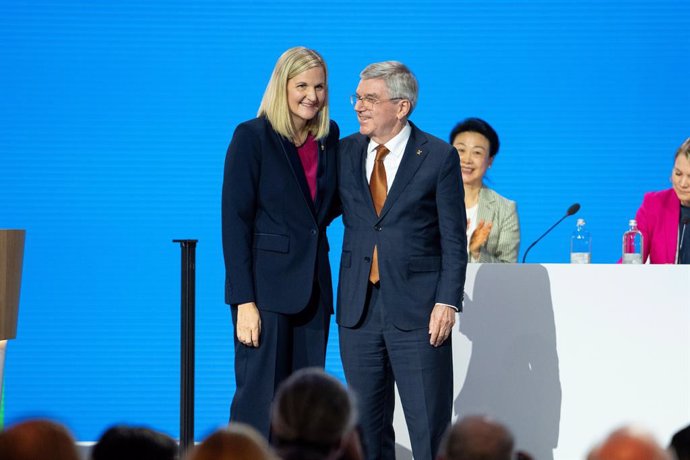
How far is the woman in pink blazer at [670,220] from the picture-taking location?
407 cm

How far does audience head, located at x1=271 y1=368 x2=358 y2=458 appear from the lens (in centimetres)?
156

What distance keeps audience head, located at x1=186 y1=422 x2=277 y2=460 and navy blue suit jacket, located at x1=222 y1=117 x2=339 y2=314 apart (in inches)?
62.3

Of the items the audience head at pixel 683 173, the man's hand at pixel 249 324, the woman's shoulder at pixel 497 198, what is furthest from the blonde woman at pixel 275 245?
the audience head at pixel 683 173

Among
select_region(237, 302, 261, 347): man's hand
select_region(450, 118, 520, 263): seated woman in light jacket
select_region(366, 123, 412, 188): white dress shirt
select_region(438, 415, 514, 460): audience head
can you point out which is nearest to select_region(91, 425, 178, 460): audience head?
select_region(438, 415, 514, 460): audience head

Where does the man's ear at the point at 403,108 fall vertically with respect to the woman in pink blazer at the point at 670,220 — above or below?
above

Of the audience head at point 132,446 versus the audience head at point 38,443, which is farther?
the audience head at point 132,446

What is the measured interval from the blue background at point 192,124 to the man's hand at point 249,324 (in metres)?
2.29

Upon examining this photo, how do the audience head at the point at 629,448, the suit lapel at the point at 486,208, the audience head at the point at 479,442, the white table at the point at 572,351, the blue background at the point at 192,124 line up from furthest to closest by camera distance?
1. the blue background at the point at 192,124
2. the suit lapel at the point at 486,208
3. the white table at the point at 572,351
4. the audience head at the point at 479,442
5. the audience head at the point at 629,448

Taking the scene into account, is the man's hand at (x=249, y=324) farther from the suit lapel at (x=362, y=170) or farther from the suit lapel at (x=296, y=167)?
the suit lapel at (x=362, y=170)

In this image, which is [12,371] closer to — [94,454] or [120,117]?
[120,117]

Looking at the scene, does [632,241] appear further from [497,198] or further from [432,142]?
[432,142]

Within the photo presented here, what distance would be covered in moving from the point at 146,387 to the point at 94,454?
3.80 metres

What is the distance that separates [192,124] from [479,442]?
13.2 ft

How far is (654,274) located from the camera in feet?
11.9
